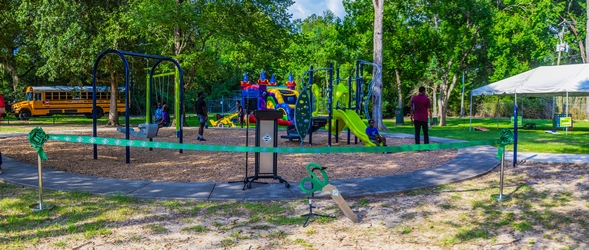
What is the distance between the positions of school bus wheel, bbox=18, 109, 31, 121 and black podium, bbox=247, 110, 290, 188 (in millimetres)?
30582

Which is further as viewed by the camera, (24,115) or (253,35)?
(24,115)

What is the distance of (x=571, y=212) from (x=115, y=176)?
7.07 metres

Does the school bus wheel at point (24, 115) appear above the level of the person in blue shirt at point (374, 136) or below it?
above

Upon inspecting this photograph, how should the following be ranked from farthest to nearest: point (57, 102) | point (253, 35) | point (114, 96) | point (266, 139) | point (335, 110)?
point (57, 102) < point (114, 96) < point (253, 35) < point (335, 110) < point (266, 139)

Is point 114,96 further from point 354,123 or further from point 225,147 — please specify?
point 225,147

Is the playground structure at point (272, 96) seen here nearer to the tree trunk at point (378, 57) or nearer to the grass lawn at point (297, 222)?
the tree trunk at point (378, 57)

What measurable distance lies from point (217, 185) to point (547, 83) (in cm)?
1714

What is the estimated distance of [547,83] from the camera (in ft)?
61.0

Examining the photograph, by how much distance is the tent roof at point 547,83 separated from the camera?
17.7 meters

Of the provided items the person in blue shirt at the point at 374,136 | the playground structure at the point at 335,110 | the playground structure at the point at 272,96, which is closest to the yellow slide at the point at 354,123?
the playground structure at the point at 335,110

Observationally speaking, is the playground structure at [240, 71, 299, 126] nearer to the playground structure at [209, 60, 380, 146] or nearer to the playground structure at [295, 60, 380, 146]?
the playground structure at [209, 60, 380, 146]

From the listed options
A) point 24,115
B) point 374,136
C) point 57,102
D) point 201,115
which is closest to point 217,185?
point 374,136

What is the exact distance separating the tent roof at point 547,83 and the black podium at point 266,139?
51.9ft

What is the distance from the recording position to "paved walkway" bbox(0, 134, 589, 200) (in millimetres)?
6113
